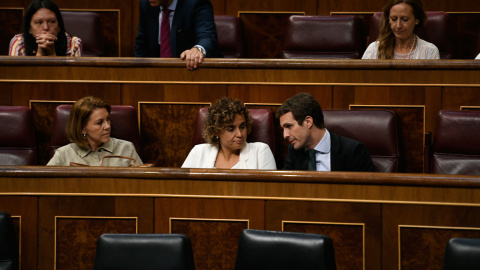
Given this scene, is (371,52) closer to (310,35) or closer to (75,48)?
(310,35)

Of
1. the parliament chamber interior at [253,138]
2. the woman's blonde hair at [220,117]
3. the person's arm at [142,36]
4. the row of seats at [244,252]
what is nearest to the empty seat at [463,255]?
the parliament chamber interior at [253,138]

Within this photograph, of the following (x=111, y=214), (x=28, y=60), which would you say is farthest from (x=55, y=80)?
(x=111, y=214)

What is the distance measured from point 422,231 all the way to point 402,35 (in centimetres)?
55

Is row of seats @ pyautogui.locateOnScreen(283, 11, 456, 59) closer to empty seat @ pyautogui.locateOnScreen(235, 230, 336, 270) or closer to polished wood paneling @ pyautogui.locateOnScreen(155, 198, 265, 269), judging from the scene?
polished wood paneling @ pyautogui.locateOnScreen(155, 198, 265, 269)

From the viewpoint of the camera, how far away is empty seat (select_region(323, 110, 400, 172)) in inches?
42.1

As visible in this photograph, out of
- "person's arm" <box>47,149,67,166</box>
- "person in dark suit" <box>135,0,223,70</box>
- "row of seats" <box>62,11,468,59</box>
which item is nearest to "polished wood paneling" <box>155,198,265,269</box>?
"person's arm" <box>47,149,67,166</box>

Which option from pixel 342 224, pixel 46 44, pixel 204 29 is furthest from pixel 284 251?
pixel 46 44

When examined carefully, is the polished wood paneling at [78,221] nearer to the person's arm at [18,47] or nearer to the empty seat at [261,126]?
the empty seat at [261,126]

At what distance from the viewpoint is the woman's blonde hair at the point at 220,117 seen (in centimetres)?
106

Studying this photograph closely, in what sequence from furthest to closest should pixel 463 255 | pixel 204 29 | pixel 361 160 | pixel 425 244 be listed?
pixel 204 29 < pixel 361 160 < pixel 425 244 < pixel 463 255

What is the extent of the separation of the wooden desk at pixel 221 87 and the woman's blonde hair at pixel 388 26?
0.14 metres

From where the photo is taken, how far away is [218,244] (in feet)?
2.77

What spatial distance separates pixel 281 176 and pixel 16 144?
1.74 ft

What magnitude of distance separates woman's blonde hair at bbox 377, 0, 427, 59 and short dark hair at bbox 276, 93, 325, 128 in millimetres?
283
